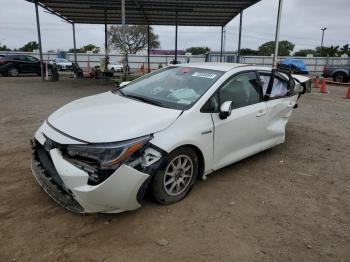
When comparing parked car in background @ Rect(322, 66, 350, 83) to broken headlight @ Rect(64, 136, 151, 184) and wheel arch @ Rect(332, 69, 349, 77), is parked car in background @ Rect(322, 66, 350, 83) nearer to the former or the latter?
wheel arch @ Rect(332, 69, 349, 77)

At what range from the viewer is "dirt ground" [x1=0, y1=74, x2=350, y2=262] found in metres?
2.82

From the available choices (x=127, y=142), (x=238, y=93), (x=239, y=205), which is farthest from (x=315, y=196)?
(x=127, y=142)

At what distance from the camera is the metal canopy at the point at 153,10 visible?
15492mm

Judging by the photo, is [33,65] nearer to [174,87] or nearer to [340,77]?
[340,77]

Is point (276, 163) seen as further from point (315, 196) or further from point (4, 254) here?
point (4, 254)

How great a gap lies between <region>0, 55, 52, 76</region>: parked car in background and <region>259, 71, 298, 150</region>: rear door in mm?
18858

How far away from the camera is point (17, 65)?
70.9 feet

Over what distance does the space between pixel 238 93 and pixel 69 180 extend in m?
2.52

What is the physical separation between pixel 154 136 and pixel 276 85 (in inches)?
113

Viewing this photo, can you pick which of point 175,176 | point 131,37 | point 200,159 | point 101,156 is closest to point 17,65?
point 200,159

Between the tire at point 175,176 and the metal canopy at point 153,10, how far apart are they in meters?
12.5

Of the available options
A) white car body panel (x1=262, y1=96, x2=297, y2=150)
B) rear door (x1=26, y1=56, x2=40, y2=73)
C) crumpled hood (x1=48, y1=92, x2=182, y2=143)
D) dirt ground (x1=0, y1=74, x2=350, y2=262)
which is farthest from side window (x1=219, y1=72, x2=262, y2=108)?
rear door (x1=26, y1=56, x2=40, y2=73)

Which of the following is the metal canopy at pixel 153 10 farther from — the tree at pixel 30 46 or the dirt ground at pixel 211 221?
the tree at pixel 30 46

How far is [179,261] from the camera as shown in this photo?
2.71 meters
